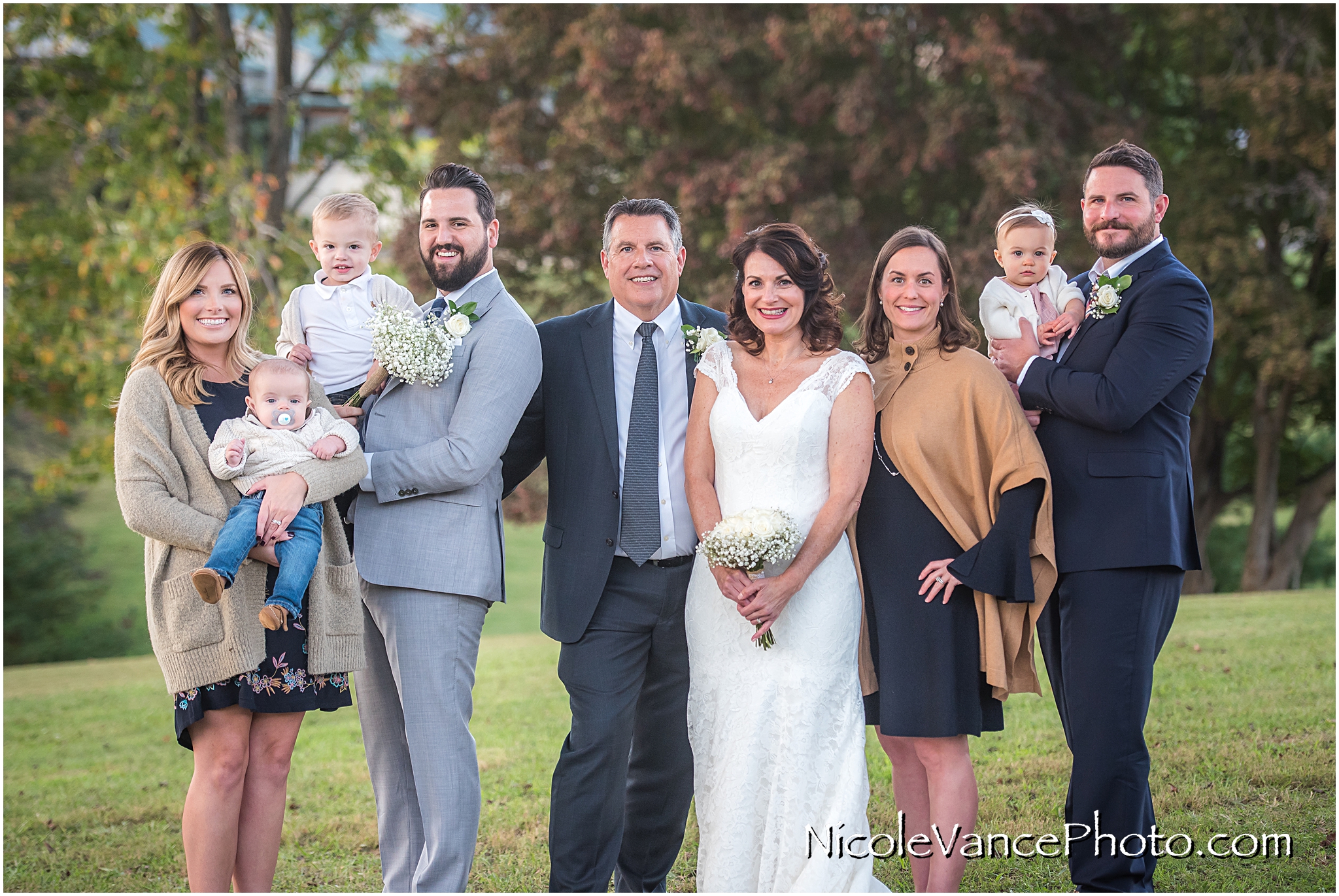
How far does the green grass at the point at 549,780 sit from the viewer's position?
5.17m

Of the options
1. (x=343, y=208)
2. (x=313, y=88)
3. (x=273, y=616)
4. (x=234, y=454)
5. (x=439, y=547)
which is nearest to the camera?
(x=273, y=616)

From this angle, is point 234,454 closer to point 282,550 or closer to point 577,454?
point 282,550

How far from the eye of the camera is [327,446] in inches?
147

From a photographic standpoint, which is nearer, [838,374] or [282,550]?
[282,550]

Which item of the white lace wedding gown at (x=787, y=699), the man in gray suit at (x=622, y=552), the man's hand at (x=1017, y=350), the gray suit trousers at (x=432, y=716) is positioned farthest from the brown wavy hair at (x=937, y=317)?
the gray suit trousers at (x=432, y=716)

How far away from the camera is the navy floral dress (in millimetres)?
3658

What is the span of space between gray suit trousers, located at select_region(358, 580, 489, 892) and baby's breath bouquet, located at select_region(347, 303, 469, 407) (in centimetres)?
80

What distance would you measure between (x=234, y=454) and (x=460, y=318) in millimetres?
928

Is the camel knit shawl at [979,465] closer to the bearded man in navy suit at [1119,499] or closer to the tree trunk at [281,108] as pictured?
the bearded man in navy suit at [1119,499]

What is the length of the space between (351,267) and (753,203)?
804cm

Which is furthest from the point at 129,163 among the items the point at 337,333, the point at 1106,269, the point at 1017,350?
the point at 1106,269

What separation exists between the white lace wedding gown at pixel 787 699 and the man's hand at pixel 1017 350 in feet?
2.01

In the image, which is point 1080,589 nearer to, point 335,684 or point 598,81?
point 335,684

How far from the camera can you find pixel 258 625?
12.2 feet
